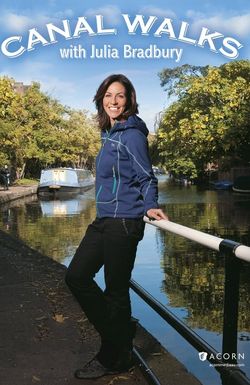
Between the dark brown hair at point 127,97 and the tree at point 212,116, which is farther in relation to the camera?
the tree at point 212,116

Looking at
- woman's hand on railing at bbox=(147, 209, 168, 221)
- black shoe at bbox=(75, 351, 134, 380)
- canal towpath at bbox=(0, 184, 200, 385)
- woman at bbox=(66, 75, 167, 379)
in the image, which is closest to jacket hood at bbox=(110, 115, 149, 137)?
woman at bbox=(66, 75, 167, 379)

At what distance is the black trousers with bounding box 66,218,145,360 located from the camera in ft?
11.7

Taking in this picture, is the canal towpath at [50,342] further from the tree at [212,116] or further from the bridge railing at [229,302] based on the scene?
the tree at [212,116]

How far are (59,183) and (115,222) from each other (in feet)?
140

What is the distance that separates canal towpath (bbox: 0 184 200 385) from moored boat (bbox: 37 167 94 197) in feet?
124

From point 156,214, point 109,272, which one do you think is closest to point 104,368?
point 109,272

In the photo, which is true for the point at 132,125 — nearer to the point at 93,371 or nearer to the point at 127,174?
the point at 127,174

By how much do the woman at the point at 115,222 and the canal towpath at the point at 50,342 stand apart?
0.78 feet

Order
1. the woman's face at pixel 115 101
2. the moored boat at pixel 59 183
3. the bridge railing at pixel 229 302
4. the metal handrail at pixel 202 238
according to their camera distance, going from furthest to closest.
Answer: the moored boat at pixel 59 183, the woman's face at pixel 115 101, the bridge railing at pixel 229 302, the metal handrail at pixel 202 238

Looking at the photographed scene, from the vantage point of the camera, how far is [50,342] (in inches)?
177

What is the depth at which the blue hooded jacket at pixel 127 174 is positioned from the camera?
3.52 meters

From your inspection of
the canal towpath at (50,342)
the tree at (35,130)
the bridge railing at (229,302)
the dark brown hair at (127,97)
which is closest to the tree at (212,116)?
the tree at (35,130)

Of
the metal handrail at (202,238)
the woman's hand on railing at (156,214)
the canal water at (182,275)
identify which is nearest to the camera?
the metal handrail at (202,238)

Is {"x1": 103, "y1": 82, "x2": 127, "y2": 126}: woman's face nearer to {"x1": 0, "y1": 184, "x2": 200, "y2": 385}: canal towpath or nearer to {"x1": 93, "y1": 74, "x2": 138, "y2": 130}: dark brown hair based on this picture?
{"x1": 93, "y1": 74, "x2": 138, "y2": 130}: dark brown hair
